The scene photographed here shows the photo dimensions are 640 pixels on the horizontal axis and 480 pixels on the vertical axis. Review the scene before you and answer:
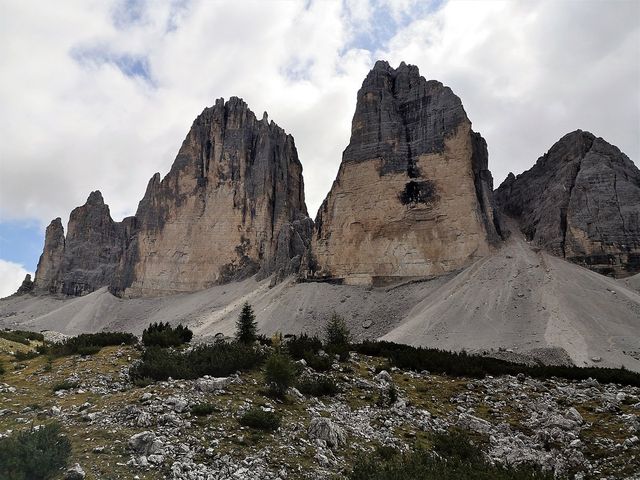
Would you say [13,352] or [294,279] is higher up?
[294,279]

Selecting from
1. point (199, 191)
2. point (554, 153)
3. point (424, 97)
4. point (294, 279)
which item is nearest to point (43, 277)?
point (199, 191)

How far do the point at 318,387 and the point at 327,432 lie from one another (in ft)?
11.4

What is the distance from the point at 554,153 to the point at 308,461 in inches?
3636

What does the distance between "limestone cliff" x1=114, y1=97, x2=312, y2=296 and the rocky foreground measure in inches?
3318

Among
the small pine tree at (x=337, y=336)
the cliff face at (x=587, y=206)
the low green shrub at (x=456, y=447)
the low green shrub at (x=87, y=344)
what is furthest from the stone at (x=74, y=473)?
the cliff face at (x=587, y=206)

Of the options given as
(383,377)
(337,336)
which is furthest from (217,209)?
(383,377)

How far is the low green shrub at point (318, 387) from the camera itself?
583 inches

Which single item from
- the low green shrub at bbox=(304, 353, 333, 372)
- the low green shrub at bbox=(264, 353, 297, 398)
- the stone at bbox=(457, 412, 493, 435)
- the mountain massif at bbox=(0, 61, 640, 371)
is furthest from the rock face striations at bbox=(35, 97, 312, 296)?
the stone at bbox=(457, 412, 493, 435)

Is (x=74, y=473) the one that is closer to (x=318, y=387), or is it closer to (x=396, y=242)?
(x=318, y=387)

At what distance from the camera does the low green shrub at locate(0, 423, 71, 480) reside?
7.77 m

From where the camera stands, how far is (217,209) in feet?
364

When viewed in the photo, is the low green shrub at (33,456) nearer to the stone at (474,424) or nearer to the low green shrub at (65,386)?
the low green shrub at (65,386)

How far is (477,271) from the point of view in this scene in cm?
6206

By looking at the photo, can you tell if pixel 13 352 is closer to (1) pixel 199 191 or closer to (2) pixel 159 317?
(2) pixel 159 317
